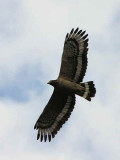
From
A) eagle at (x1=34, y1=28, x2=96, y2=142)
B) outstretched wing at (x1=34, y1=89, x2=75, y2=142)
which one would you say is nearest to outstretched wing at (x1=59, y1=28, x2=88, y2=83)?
eagle at (x1=34, y1=28, x2=96, y2=142)

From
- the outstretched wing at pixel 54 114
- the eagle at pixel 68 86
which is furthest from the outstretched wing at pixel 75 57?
the outstretched wing at pixel 54 114

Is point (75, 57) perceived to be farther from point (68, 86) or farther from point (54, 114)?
point (54, 114)

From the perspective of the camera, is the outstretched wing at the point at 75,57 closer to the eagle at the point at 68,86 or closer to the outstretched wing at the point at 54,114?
the eagle at the point at 68,86

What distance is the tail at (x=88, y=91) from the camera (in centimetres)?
2825

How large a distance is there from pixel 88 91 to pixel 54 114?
7.90ft

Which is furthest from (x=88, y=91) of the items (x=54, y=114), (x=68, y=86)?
(x=54, y=114)

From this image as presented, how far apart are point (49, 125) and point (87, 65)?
370 cm

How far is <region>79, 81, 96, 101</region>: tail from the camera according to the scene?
28250 millimetres

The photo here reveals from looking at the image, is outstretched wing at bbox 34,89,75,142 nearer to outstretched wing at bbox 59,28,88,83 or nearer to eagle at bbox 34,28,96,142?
eagle at bbox 34,28,96,142

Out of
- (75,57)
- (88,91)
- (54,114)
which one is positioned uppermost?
(75,57)

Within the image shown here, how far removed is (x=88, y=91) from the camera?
92.9 ft

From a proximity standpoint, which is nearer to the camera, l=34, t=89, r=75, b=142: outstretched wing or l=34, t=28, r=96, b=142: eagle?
l=34, t=28, r=96, b=142: eagle

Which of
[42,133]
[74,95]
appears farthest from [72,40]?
[42,133]

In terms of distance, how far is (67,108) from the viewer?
95.6 feet
